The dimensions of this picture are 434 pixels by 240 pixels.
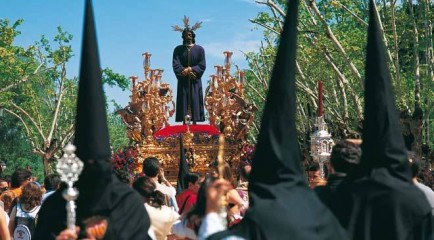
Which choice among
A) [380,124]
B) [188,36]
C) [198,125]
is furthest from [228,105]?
[380,124]

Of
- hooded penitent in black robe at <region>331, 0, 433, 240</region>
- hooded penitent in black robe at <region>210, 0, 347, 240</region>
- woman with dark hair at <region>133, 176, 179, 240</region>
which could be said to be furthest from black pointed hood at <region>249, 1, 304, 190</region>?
woman with dark hair at <region>133, 176, 179, 240</region>

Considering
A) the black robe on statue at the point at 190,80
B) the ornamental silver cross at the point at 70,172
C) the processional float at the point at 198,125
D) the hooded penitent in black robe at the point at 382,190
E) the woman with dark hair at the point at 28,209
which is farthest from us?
the black robe on statue at the point at 190,80

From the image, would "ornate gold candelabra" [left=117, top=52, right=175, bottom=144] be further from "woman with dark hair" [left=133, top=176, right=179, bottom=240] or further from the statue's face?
"woman with dark hair" [left=133, top=176, right=179, bottom=240]

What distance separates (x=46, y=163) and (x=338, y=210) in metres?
34.0

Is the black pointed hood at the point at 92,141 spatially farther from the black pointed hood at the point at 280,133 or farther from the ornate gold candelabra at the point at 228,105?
the ornate gold candelabra at the point at 228,105

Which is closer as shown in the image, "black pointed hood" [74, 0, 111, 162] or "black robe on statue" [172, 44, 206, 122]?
"black pointed hood" [74, 0, 111, 162]

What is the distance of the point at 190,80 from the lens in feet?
91.6

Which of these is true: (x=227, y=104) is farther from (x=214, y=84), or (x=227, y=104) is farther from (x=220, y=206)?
(x=220, y=206)

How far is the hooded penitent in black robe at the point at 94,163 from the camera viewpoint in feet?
19.5

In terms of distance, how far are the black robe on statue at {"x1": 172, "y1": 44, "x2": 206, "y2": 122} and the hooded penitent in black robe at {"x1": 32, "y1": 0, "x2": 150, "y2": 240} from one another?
2151cm

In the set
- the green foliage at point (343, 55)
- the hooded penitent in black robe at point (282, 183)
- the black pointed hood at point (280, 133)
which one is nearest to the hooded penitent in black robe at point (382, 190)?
the hooded penitent in black robe at point (282, 183)

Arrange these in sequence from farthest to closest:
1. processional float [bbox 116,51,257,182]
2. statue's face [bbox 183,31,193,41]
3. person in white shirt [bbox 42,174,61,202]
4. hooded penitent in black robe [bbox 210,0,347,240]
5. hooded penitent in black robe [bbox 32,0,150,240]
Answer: statue's face [bbox 183,31,193,41]
processional float [bbox 116,51,257,182]
person in white shirt [bbox 42,174,61,202]
hooded penitent in black robe [bbox 32,0,150,240]
hooded penitent in black robe [bbox 210,0,347,240]

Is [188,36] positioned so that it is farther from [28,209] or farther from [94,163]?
[94,163]

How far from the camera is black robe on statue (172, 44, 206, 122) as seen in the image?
1090 inches
